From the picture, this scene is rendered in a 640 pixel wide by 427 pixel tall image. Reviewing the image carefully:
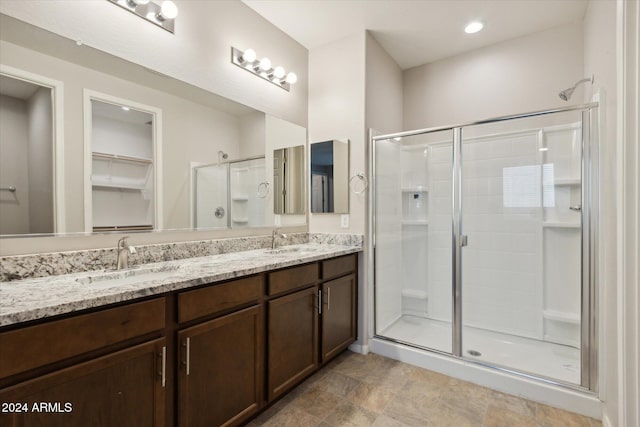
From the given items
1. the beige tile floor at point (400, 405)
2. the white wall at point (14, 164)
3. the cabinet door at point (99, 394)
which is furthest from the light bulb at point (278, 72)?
the beige tile floor at point (400, 405)

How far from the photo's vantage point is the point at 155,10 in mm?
1686

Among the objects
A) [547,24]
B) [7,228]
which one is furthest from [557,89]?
[7,228]

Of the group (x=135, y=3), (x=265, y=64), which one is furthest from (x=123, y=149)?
(x=265, y=64)

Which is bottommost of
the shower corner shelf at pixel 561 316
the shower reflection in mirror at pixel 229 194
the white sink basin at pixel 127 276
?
the shower corner shelf at pixel 561 316

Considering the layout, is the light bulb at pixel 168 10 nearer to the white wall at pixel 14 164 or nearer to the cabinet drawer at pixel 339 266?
the white wall at pixel 14 164

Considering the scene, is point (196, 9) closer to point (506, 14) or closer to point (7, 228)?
point (7, 228)

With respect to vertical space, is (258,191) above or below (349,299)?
above

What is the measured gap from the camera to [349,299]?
7.89 feet

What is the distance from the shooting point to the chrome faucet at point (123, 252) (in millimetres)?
1458

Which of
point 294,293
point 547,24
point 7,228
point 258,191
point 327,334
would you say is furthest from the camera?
point 547,24

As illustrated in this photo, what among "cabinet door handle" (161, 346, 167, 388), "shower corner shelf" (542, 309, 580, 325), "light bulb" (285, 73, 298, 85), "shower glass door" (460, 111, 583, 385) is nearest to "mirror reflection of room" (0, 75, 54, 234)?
"cabinet door handle" (161, 346, 167, 388)

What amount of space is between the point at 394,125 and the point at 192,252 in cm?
233

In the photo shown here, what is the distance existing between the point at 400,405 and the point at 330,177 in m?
1.75

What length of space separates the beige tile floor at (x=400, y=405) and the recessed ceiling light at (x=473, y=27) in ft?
9.17
